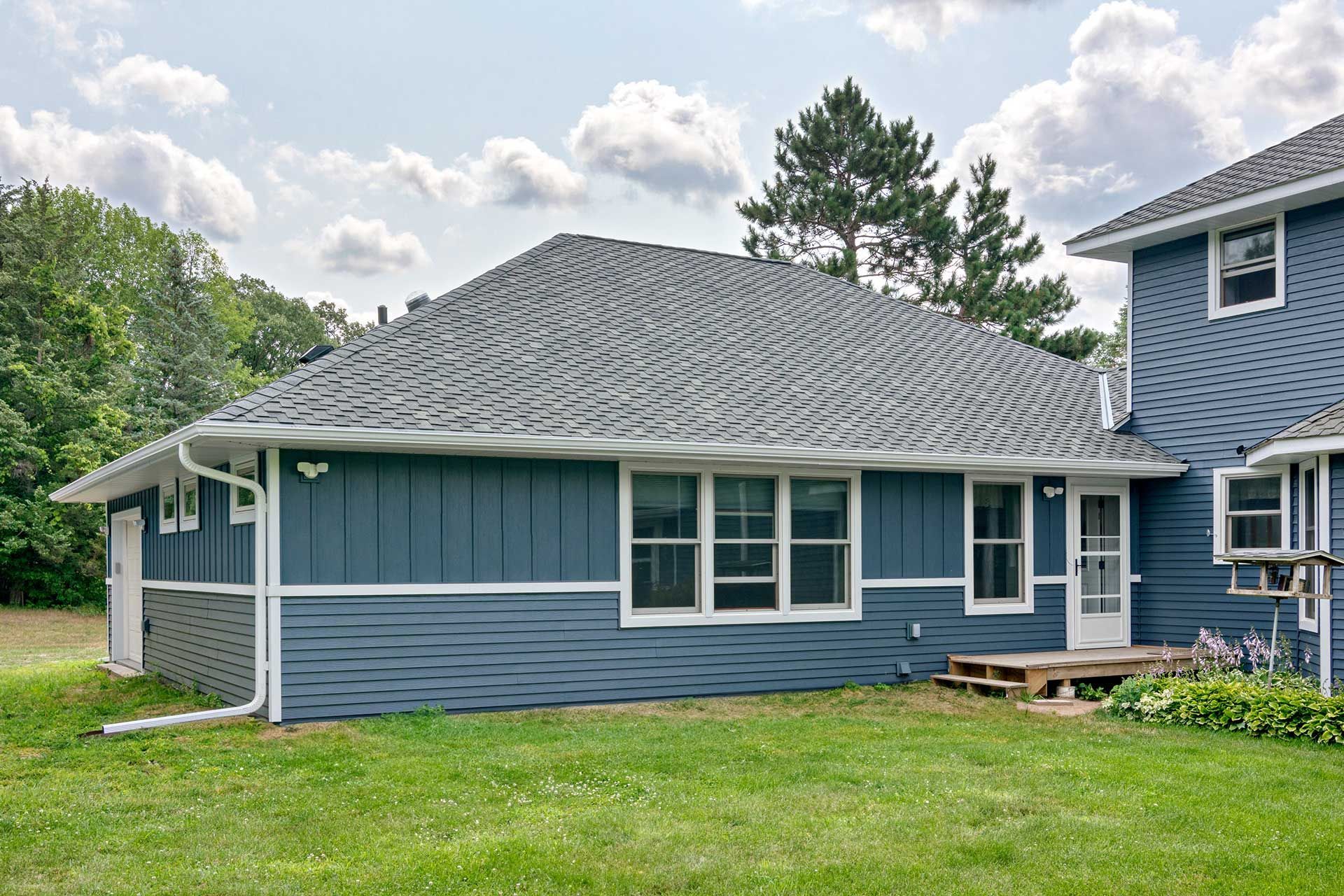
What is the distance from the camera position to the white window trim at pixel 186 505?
10727mm

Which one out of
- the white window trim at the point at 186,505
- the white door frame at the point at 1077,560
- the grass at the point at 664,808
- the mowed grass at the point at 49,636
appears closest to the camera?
the grass at the point at 664,808

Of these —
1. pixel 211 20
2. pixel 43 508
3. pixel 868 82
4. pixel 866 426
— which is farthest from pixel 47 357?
pixel 866 426

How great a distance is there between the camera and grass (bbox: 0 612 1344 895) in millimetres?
4734

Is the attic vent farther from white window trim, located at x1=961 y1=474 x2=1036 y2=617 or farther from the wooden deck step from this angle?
the wooden deck step

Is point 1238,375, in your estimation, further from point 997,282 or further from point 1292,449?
point 997,282

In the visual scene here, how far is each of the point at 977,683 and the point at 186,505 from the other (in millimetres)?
7968

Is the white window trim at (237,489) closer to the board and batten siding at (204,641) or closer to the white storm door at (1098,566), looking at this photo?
the board and batten siding at (204,641)

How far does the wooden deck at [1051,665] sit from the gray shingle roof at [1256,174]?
4.54m

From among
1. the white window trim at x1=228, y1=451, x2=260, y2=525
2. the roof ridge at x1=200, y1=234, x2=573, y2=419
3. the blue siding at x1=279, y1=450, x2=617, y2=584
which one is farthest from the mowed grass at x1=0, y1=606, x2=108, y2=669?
the blue siding at x1=279, y1=450, x2=617, y2=584

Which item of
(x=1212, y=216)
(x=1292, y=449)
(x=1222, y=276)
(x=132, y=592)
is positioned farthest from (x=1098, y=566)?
(x=132, y=592)

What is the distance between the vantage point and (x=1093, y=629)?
12.0 metres

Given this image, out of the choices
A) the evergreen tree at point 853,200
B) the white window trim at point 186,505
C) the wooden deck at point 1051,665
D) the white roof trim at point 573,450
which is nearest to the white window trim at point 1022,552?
the white roof trim at point 573,450

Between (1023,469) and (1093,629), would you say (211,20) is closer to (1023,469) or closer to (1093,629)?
(1023,469)

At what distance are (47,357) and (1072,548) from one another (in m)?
23.8
